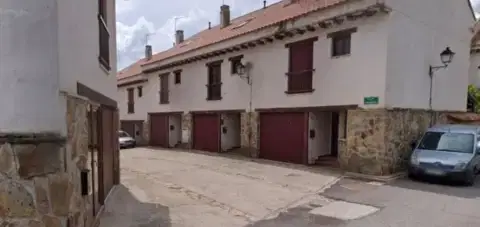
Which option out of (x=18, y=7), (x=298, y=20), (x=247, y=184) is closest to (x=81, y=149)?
(x=18, y=7)

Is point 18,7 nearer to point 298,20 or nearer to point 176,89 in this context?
point 298,20

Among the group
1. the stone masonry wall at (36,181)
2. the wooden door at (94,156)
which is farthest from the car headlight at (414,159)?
the stone masonry wall at (36,181)

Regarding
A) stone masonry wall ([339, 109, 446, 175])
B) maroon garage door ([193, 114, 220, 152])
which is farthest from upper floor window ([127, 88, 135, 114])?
stone masonry wall ([339, 109, 446, 175])

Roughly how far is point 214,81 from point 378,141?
942cm

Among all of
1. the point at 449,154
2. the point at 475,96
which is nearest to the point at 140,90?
the point at 449,154

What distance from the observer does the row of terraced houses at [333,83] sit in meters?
10.7

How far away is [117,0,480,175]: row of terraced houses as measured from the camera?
10.7 meters

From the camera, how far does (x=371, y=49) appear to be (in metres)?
10.6

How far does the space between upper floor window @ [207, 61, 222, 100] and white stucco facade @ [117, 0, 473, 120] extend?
0.29 m

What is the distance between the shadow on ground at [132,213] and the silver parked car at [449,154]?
7690mm

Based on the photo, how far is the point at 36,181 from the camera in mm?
3416

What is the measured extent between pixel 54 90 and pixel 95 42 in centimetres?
237

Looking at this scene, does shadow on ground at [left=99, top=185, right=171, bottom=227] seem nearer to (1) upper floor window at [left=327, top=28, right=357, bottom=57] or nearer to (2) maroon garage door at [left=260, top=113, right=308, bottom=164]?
(2) maroon garage door at [left=260, top=113, right=308, bottom=164]

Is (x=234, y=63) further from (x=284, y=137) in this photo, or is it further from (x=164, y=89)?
(x=164, y=89)
